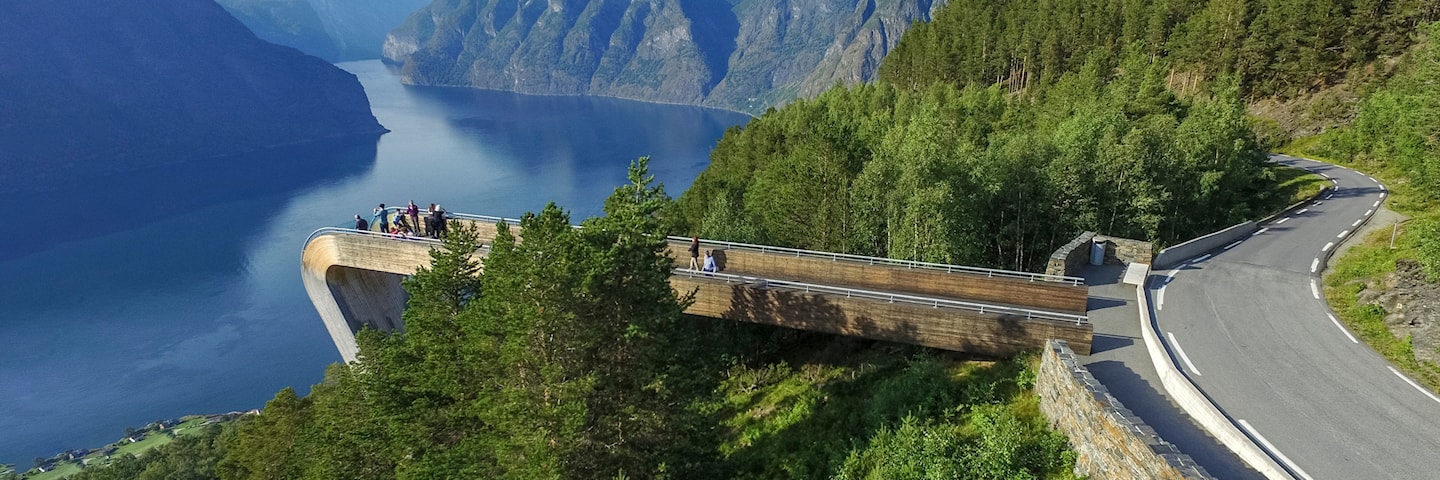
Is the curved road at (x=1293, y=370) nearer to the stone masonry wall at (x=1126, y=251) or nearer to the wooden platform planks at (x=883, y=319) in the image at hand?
the stone masonry wall at (x=1126, y=251)

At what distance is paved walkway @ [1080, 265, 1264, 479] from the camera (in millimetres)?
13008

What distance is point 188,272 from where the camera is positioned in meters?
107

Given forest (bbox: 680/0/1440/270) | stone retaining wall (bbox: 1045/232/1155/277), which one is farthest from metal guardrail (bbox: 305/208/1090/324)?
forest (bbox: 680/0/1440/270)

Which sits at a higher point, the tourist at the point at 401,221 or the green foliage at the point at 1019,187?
the tourist at the point at 401,221

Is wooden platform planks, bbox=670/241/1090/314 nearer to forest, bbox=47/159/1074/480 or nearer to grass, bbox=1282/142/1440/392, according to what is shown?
forest, bbox=47/159/1074/480

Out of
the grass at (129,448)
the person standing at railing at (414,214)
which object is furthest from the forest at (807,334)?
the grass at (129,448)

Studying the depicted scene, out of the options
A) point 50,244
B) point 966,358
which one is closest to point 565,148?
point 50,244

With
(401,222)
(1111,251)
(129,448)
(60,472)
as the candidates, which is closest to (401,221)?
(401,222)

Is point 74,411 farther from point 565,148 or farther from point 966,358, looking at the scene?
point 565,148

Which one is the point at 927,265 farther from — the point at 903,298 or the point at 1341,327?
the point at 1341,327

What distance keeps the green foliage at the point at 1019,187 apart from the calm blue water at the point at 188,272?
2612 inches

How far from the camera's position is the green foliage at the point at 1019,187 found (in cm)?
2879

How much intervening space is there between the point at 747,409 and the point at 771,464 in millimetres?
4843

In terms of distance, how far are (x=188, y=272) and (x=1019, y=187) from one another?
12681 cm
